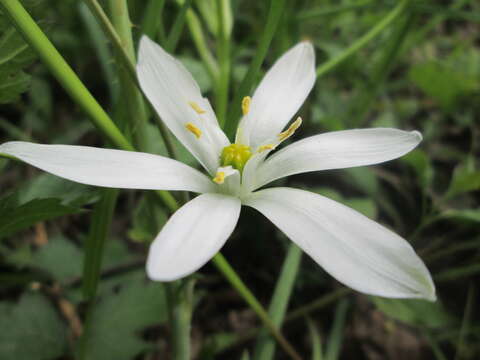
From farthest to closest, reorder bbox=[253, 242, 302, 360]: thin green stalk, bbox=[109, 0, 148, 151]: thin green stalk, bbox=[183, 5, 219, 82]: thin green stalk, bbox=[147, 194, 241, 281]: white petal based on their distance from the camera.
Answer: bbox=[183, 5, 219, 82]: thin green stalk, bbox=[253, 242, 302, 360]: thin green stalk, bbox=[109, 0, 148, 151]: thin green stalk, bbox=[147, 194, 241, 281]: white petal

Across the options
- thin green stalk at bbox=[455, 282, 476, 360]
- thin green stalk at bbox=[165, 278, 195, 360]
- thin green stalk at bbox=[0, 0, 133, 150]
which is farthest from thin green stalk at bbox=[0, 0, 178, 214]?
thin green stalk at bbox=[455, 282, 476, 360]

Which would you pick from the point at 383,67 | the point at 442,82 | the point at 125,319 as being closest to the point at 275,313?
the point at 125,319

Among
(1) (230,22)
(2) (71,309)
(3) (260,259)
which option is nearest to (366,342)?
(3) (260,259)

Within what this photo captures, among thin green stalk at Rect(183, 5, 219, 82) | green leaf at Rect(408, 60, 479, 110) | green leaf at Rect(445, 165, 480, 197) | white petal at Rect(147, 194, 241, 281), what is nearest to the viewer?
white petal at Rect(147, 194, 241, 281)

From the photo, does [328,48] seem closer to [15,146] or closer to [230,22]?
[230,22]

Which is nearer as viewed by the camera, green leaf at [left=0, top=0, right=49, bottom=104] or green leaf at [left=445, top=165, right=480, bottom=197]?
green leaf at [left=0, top=0, right=49, bottom=104]

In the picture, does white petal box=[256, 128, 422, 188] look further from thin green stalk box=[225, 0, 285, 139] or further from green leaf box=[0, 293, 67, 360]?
green leaf box=[0, 293, 67, 360]

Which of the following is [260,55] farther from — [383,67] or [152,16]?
[383,67]

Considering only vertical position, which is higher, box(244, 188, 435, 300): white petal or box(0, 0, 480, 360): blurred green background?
box(244, 188, 435, 300): white petal

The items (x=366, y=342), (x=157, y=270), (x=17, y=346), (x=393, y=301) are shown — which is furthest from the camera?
(x=366, y=342)
